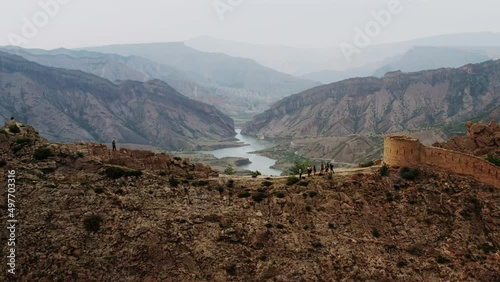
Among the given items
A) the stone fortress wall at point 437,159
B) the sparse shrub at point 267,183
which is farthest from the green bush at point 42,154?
the stone fortress wall at point 437,159

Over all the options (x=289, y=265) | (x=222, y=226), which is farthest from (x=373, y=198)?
(x=222, y=226)

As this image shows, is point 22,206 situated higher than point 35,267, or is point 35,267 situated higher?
point 22,206

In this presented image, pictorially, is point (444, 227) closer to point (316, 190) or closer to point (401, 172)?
point (401, 172)

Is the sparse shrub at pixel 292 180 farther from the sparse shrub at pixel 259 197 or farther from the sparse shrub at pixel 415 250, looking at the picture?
the sparse shrub at pixel 415 250

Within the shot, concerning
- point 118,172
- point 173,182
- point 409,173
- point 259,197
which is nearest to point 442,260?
point 409,173

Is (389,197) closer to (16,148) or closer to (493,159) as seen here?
(493,159)
